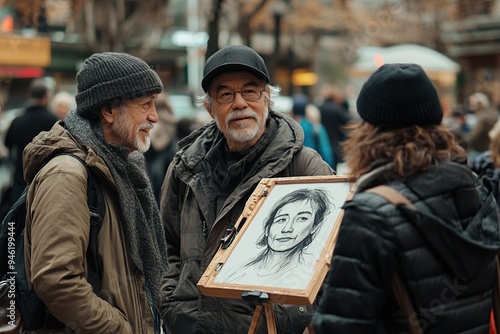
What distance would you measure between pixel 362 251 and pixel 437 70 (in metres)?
14.9

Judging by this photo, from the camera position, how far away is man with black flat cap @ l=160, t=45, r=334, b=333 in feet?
12.1

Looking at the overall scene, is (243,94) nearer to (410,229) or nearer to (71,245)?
(71,245)

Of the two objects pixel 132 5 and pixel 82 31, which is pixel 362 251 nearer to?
pixel 82 31

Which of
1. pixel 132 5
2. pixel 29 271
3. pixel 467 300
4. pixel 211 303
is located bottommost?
pixel 132 5

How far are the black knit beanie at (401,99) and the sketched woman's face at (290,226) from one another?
695 mm

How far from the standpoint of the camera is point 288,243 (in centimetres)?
325

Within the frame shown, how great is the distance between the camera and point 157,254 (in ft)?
12.2

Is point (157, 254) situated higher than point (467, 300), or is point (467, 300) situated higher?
point (467, 300)

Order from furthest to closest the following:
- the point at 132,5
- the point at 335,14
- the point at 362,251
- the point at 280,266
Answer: the point at 132,5 < the point at 335,14 < the point at 280,266 < the point at 362,251

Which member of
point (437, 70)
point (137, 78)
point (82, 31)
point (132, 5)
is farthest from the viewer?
point (132, 5)

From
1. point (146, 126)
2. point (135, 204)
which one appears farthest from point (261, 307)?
point (146, 126)

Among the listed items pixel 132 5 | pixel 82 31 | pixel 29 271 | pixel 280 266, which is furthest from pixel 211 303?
pixel 132 5

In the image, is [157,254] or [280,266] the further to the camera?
[157,254]

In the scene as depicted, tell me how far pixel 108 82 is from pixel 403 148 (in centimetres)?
Result: 149
